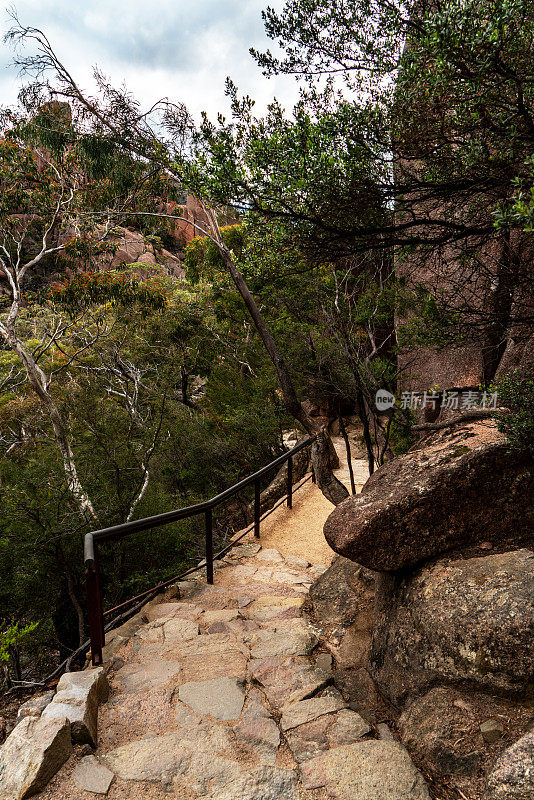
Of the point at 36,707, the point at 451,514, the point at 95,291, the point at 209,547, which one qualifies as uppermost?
the point at 95,291

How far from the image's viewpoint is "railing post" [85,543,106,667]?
8.50 feet

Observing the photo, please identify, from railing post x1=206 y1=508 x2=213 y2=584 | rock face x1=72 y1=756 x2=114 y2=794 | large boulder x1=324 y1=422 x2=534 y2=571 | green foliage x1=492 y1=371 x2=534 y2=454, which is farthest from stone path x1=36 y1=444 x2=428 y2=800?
green foliage x1=492 y1=371 x2=534 y2=454

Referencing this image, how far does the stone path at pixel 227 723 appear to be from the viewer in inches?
73.4

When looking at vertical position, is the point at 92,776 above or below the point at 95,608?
below

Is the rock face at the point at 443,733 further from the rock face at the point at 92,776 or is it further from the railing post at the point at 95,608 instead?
the railing post at the point at 95,608

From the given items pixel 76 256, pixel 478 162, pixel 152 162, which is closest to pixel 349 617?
pixel 478 162

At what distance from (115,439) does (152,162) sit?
543 cm

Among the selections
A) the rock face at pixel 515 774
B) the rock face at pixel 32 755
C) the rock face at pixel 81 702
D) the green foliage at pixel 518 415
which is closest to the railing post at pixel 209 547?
the rock face at pixel 81 702

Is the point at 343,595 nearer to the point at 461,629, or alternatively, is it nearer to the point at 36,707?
the point at 461,629

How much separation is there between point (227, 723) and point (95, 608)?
0.98 meters

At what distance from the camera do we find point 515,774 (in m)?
1.56

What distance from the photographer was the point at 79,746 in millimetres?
2049

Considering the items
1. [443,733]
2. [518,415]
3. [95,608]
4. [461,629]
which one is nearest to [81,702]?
[95,608]

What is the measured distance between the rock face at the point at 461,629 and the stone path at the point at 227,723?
0.35m
